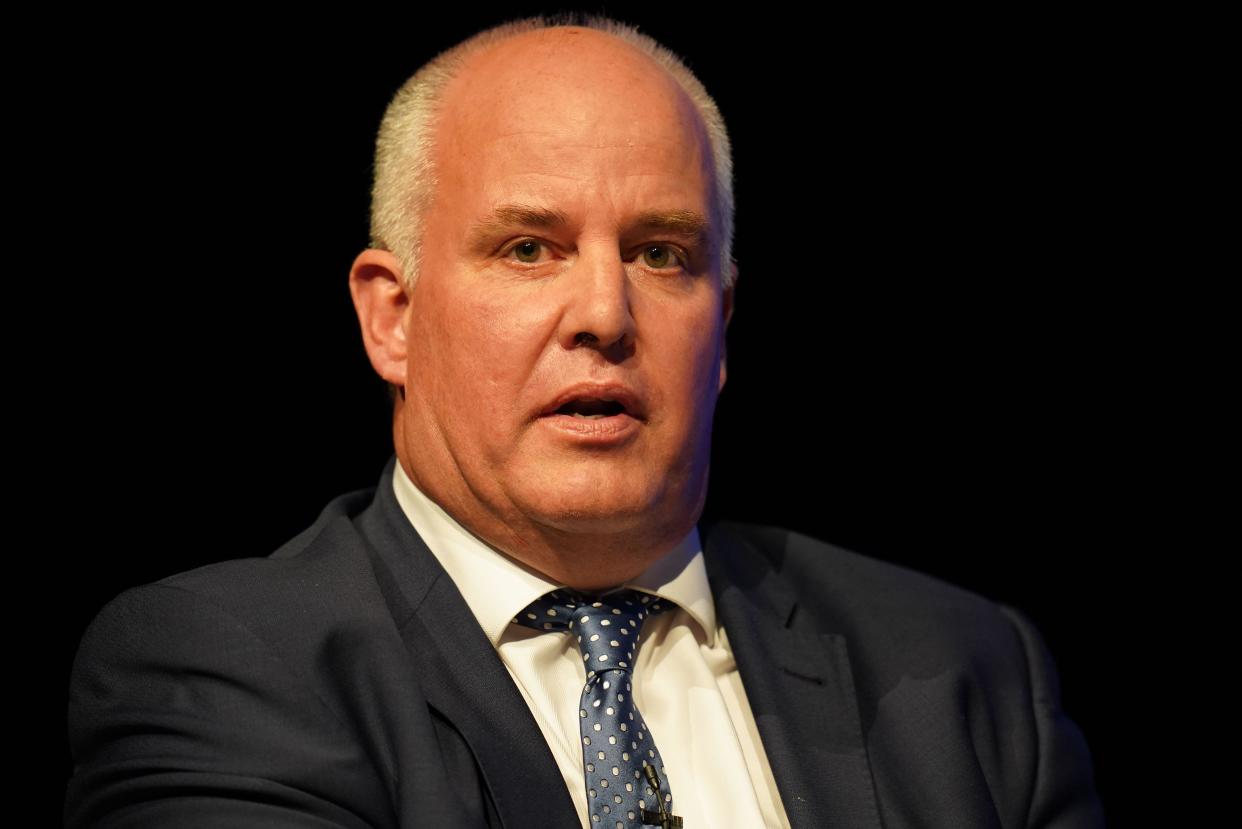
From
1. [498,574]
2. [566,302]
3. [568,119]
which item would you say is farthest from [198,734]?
[568,119]

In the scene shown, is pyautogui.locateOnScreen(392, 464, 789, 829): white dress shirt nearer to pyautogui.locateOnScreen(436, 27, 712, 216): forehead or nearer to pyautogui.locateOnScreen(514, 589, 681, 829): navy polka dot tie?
pyautogui.locateOnScreen(514, 589, 681, 829): navy polka dot tie

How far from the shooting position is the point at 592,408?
8.14ft

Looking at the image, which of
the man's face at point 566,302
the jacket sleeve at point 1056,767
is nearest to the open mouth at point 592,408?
the man's face at point 566,302

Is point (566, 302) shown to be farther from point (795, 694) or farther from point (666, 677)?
point (795, 694)

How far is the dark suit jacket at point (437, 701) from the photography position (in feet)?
7.04

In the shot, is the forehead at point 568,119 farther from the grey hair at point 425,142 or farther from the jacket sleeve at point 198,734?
the jacket sleeve at point 198,734

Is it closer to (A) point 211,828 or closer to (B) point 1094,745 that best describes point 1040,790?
(B) point 1094,745

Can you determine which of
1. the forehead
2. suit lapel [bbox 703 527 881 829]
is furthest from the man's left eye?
suit lapel [bbox 703 527 881 829]

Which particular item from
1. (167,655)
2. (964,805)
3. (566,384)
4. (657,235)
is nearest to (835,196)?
(657,235)

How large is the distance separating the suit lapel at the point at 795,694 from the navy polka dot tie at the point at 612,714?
0.19 meters

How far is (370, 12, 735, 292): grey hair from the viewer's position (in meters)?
2.68

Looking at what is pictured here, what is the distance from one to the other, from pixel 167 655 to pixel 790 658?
1.06 meters

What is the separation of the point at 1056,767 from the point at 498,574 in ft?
3.36

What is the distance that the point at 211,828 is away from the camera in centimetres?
206
